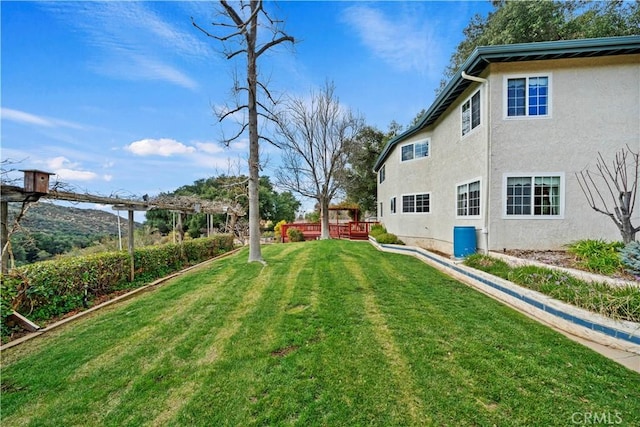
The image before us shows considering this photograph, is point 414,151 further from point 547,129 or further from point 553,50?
point 553,50

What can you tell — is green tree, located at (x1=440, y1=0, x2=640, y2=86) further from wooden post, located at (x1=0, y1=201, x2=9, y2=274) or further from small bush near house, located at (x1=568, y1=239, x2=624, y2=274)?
wooden post, located at (x1=0, y1=201, x2=9, y2=274)

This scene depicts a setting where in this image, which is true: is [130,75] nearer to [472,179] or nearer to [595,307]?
[472,179]

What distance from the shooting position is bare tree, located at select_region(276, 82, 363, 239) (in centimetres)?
1881

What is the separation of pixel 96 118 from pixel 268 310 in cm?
939

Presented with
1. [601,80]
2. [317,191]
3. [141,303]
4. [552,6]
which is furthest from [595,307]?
[552,6]

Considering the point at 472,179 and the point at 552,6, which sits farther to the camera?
the point at 552,6

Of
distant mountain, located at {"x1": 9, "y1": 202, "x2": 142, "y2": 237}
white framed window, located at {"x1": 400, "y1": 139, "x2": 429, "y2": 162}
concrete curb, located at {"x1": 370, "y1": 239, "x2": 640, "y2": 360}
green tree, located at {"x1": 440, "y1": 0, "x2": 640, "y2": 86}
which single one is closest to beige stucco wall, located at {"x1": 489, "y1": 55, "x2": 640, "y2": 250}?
concrete curb, located at {"x1": 370, "y1": 239, "x2": 640, "y2": 360}

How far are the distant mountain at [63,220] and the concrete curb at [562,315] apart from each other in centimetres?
872

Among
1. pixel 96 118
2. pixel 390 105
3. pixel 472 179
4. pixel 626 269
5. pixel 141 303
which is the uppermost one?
pixel 390 105

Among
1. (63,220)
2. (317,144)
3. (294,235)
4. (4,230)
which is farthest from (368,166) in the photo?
(4,230)

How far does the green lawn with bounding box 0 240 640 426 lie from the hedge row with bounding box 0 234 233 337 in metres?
0.79

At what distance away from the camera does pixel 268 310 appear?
486 centimetres

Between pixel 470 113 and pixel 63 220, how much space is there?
11.7 metres

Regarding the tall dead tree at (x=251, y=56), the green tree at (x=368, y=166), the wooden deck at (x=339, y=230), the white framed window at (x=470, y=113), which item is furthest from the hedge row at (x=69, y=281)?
the green tree at (x=368, y=166)
